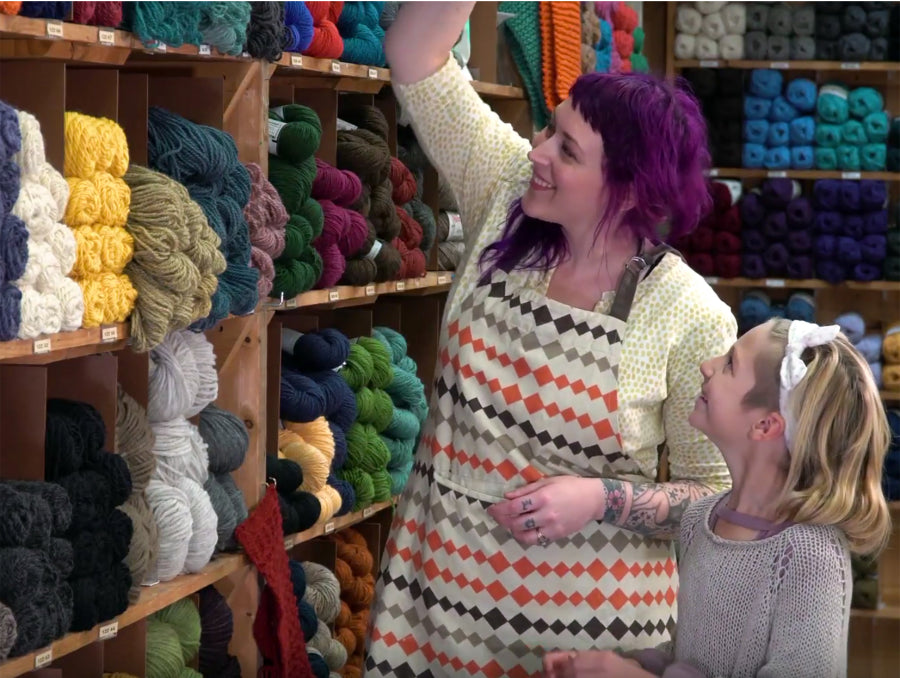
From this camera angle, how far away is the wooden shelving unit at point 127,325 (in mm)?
1774

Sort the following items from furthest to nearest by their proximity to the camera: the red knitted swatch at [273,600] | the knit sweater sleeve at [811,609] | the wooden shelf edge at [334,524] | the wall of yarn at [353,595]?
the wall of yarn at [353,595] < the wooden shelf edge at [334,524] < the red knitted swatch at [273,600] < the knit sweater sleeve at [811,609]

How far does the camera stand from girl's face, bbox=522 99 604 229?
5.79 ft

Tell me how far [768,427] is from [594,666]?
0.36 m

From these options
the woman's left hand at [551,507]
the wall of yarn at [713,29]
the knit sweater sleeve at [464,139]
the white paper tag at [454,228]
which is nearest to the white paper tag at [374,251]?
the white paper tag at [454,228]

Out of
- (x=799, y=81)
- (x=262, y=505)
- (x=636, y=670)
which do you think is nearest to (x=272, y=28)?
(x=262, y=505)

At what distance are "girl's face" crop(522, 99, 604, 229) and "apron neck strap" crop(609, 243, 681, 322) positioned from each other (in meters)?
0.08

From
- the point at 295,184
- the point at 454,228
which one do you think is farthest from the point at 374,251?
the point at 454,228

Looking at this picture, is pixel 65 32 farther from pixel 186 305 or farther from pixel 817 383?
pixel 817 383

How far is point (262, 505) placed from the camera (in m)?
2.42

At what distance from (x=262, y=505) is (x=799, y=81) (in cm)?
320

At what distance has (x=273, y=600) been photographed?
2.42 m

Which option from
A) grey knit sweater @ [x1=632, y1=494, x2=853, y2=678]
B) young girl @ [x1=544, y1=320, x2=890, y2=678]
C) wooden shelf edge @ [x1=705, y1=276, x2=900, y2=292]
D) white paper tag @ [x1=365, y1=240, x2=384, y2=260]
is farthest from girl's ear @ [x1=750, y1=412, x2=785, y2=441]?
wooden shelf edge @ [x1=705, y1=276, x2=900, y2=292]

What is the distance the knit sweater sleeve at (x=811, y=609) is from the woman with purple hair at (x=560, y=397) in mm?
238

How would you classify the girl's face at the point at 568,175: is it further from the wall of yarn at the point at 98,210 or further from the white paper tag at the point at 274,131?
the white paper tag at the point at 274,131
